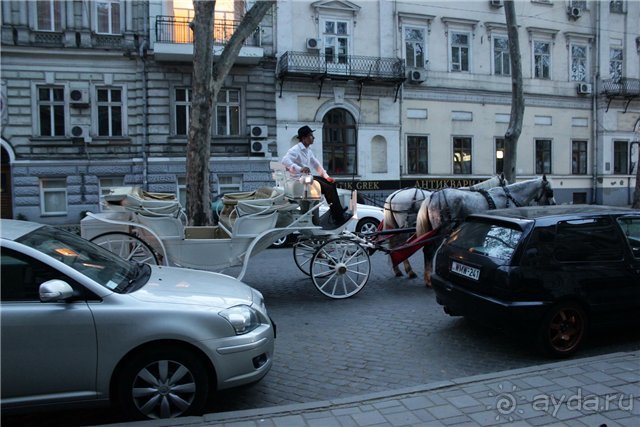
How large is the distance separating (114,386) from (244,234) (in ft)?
11.7

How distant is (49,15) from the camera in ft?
66.7

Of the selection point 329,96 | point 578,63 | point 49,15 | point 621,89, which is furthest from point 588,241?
point 621,89

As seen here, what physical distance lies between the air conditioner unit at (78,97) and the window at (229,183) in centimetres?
629

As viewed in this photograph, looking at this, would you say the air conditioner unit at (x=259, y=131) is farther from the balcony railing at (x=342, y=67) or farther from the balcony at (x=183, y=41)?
the balcony at (x=183, y=41)

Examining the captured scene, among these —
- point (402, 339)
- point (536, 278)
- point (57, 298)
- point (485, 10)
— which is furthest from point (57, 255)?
point (485, 10)

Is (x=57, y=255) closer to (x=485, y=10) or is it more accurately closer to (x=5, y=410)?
(x=5, y=410)

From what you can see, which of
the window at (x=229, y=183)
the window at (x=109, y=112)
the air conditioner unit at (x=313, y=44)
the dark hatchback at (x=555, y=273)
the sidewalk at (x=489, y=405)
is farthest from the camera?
the air conditioner unit at (x=313, y=44)

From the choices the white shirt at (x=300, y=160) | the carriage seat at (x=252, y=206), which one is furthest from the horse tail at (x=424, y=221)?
the carriage seat at (x=252, y=206)

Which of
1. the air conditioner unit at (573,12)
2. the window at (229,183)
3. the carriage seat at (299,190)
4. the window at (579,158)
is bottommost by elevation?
the carriage seat at (299,190)

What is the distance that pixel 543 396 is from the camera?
13.4ft

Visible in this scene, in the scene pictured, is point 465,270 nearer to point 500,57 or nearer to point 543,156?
point 500,57

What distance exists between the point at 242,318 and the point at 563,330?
341 centimetres

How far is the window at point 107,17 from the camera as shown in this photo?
68.5 feet

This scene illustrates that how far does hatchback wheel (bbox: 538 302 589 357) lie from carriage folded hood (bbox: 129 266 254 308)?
3031 millimetres
